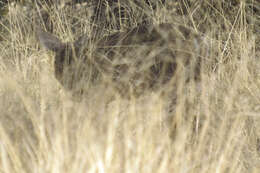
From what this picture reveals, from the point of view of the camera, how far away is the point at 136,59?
2258mm

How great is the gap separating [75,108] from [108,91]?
216 millimetres

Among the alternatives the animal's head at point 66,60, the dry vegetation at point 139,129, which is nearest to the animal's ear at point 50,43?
the animal's head at point 66,60

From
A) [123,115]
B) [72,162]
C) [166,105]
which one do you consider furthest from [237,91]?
[72,162]

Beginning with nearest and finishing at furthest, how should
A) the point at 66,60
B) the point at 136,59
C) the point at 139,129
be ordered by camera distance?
1. the point at 139,129
2. the point at 136,59
3. the point at 66,60

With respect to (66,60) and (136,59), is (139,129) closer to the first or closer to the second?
(136,59)

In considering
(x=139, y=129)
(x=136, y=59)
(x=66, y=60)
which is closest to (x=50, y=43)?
(x=66, y=60)

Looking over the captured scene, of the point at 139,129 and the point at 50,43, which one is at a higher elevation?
the point at 50,43

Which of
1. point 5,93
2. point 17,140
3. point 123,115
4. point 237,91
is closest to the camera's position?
point 17,140

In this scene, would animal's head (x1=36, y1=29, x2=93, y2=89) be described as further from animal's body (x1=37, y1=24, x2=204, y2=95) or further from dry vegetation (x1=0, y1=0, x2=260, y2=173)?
dry vegetation (x1=0, y1=0, x2=260, y2=173)

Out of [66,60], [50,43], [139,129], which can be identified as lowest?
[139,129]

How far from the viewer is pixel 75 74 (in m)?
2.35

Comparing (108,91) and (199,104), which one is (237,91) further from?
(108,91)

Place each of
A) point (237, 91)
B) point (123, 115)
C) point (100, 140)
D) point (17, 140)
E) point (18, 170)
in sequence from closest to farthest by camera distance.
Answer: point (18, 170)
point (100, 140)
point (17, 140)
point (123, 115)
point (237, 91)

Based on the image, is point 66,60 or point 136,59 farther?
point 66,60
